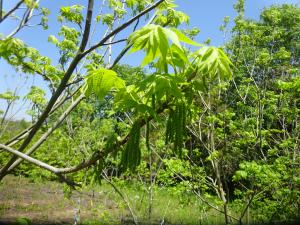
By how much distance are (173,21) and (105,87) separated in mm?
1358

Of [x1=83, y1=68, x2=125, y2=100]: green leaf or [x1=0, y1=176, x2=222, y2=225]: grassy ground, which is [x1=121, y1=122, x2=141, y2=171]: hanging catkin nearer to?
[x1=83, y1=68, x2=125, y2=100]: green leaf

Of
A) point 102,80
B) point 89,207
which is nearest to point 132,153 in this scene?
point 102,80

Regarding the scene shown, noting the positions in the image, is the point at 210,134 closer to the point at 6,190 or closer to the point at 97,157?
the point at 97,157

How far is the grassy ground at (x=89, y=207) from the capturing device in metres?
11.7

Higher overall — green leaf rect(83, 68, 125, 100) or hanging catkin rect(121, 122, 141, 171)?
green leaf rect(83, 68, 125, 100)

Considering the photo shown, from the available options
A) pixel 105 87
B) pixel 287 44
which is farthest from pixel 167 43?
pixel 287 44

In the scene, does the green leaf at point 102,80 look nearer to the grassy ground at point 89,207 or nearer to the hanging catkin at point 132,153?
the hanging catkin at point 132,153

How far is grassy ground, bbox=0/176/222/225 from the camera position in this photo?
38.3ft

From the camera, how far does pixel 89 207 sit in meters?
14.6

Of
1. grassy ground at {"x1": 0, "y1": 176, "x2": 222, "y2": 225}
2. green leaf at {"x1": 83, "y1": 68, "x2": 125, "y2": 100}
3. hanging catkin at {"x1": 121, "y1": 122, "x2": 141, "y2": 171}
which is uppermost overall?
green leaf at {"x1": 83, "y1": 68, "x2": 125, "y2": 100}

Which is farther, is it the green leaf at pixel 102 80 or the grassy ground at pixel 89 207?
the grassy ground at pixel 89 207

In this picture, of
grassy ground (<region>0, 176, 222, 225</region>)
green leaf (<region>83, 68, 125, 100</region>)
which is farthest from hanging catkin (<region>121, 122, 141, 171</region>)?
grassy ground (<region>0, 176, 222, 225</region>)

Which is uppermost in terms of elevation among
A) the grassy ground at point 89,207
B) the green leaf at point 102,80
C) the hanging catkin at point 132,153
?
the green leaf at point 102,80

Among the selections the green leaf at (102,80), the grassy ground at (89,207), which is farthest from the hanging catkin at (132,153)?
the grassy ground at (89,207)
